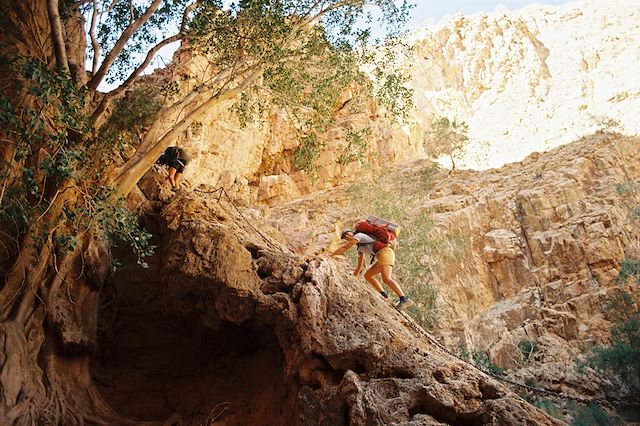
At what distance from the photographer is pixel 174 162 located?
11352mm

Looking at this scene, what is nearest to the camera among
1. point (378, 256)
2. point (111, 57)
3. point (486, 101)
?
point (111, 57)

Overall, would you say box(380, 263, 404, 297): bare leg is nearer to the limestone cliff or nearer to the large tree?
the large tree

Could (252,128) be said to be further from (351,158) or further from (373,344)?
(373,344)

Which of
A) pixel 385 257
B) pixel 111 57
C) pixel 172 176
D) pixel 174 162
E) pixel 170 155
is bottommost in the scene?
pixel 385 257

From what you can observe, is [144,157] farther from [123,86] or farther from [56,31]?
[56,31]

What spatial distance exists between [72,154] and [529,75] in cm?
4894

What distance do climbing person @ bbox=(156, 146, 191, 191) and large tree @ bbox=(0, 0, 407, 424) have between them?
34.3 inches

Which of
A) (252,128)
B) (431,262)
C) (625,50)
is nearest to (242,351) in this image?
(431,262)

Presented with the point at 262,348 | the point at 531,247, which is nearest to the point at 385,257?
the point at 262,348

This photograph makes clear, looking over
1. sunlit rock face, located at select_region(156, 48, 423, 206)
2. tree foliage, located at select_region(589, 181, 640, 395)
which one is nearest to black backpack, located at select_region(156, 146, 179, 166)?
sunlit rock face, located at select_region(156, 48, 423, 206)

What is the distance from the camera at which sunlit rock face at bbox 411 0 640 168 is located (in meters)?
36.3

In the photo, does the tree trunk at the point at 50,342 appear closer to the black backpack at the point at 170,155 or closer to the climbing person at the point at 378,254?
the black backpack at the point at 170,155

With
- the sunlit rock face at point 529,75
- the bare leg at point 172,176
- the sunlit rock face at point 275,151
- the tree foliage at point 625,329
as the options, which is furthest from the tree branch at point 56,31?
the sunlit rock face at point 529,75

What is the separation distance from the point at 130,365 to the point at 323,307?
478 centimetres
